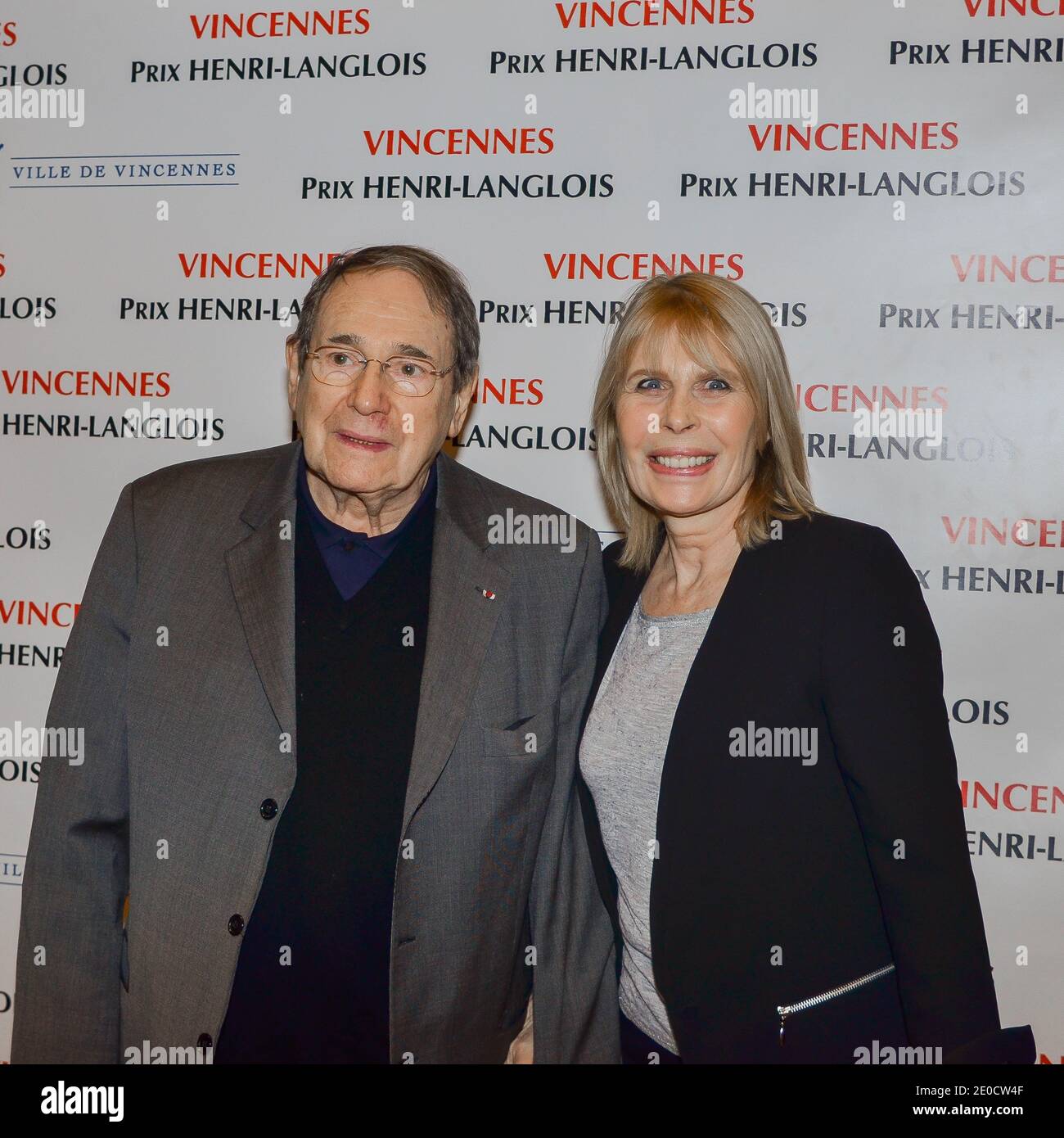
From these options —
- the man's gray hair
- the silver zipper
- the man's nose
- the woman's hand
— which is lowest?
the woman's hand

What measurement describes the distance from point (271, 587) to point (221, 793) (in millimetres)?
354

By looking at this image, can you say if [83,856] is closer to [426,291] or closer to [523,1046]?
[523,1046]

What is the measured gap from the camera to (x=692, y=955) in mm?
1684

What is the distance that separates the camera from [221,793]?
63.7 inches

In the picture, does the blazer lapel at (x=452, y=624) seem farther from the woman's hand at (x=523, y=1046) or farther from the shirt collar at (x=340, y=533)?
the woman's hand at (x=523, y=1046)

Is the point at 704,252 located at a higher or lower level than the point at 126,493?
higher

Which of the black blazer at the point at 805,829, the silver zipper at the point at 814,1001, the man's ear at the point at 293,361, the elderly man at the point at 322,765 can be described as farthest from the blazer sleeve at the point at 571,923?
the man's ear at the point at 293,361

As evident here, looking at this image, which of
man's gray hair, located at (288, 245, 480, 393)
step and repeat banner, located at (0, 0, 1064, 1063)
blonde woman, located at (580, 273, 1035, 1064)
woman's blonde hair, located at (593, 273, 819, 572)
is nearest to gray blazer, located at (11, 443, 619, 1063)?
blonde woman, located at (580, 273, 1035, 1064)

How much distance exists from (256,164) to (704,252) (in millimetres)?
1243

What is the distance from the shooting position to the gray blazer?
1.62 m

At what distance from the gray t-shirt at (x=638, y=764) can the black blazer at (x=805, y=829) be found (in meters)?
0.05

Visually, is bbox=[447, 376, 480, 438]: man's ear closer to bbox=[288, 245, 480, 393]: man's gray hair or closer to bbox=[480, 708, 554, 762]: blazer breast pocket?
bbox=[288, 245, 480, 393]: man's gray hair

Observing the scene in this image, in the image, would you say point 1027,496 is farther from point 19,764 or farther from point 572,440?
point 19,764
